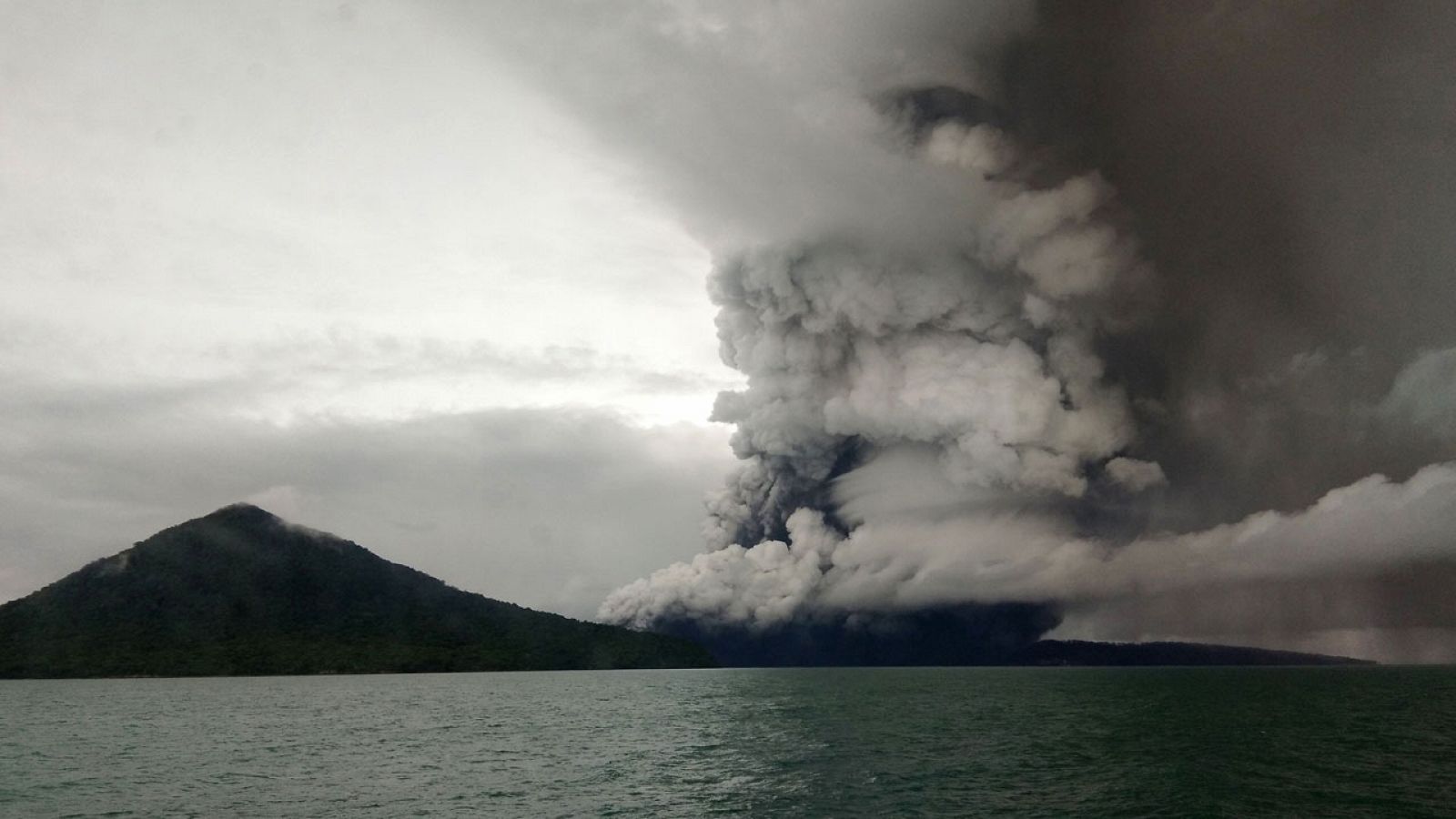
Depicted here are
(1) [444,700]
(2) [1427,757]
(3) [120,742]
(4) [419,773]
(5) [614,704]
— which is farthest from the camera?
(1) [444,700]

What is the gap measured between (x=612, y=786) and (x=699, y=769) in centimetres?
1104

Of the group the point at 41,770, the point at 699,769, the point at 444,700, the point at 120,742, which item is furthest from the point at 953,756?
the point at 444,700

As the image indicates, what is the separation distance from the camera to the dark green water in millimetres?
55875

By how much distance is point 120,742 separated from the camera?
9331cm

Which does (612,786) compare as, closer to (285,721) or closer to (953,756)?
(953,756)

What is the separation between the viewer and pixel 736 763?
77.6m

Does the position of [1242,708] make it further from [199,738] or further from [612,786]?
[199,738]

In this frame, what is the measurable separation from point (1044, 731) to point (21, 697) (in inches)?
8190

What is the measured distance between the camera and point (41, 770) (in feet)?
237

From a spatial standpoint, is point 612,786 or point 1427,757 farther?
point 1427,757

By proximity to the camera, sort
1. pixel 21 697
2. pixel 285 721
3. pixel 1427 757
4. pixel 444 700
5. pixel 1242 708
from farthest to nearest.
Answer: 1. pixel 21 697
2. pixel 444 700
3. pixel 1242 708
4. pixel 285 721
5. pixel 1427 757

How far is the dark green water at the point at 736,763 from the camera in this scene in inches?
2200

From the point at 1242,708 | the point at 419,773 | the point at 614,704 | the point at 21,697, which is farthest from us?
the point at 21,697

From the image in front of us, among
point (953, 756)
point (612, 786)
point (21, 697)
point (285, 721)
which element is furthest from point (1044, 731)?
point (21, 697)
